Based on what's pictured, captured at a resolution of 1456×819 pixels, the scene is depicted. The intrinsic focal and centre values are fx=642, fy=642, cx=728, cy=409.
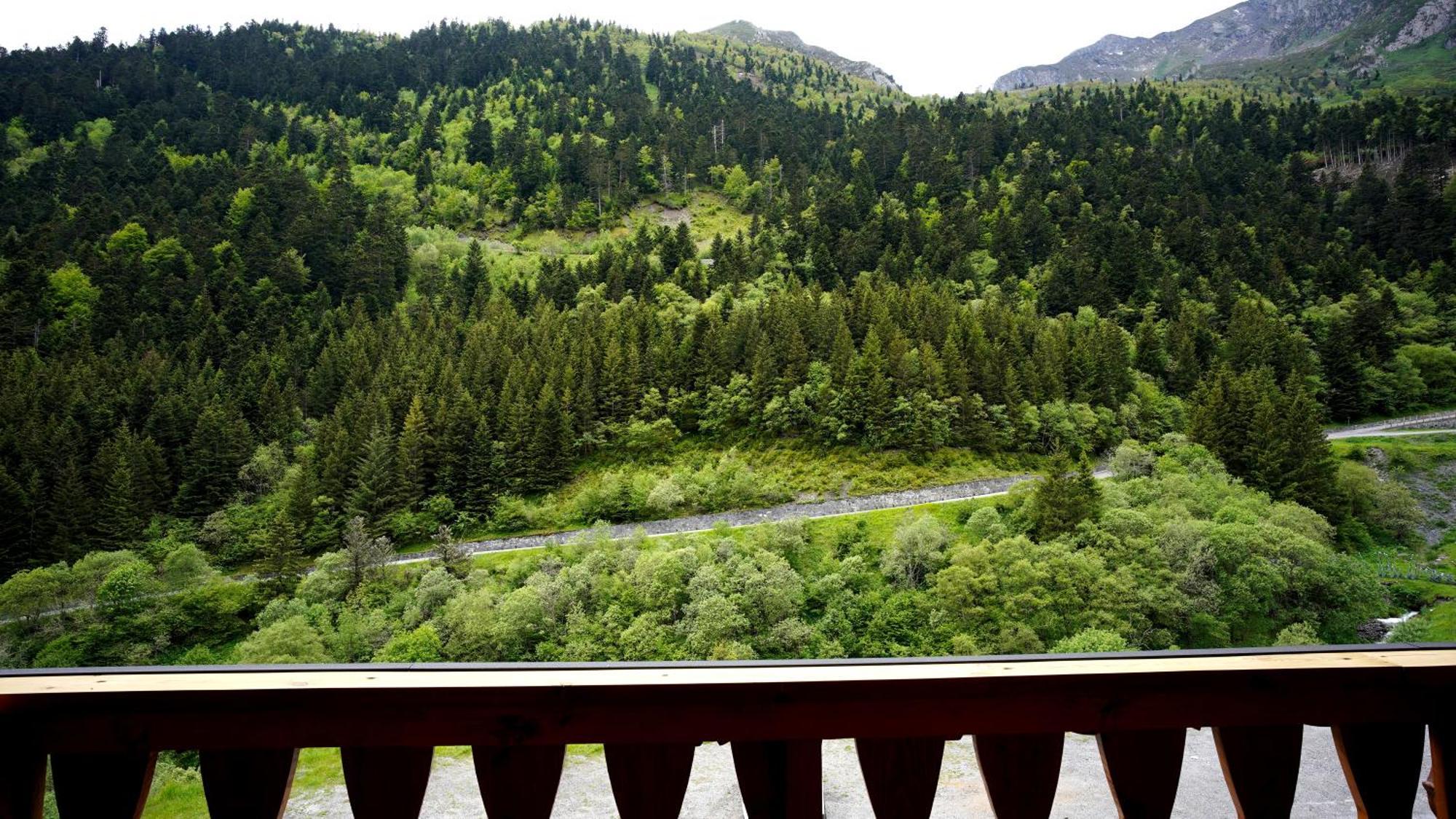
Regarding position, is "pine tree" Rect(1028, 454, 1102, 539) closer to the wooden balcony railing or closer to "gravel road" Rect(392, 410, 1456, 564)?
"gravel road" Rect(392, 410, 1456, 564)

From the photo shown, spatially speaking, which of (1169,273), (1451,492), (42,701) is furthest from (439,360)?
(1169,273)

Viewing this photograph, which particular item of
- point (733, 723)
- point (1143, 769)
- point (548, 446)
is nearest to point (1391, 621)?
point (1143, 769)

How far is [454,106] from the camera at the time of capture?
402 feet

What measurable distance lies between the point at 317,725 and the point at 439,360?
52987 millimetres

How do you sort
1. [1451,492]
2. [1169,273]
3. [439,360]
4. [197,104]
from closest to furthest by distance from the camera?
[1451,492], [439,360], [1169,273], [197,104]

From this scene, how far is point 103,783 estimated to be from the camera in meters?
1.26

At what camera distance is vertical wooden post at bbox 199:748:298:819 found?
1257 millimetres

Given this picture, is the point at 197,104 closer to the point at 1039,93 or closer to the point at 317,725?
the point at 317,725

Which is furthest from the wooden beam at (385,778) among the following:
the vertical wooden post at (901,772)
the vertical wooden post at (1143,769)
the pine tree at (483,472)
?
the pine tree at (483,472)

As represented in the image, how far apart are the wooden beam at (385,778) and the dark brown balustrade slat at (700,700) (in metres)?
0.05

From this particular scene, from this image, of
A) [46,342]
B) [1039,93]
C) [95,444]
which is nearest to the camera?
[95,444]

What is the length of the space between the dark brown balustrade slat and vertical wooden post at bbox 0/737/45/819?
34 millimetres

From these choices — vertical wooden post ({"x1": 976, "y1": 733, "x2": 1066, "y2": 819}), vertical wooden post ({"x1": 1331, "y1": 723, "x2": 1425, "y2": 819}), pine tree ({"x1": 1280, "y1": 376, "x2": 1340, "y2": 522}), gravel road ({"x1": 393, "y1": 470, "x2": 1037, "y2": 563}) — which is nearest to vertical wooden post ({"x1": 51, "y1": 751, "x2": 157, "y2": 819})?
vertical wooden post ({"x1": 976, "y1": 733, "x2": 1066, "y2": 819})

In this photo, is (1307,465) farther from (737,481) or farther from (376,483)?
(376,483)
